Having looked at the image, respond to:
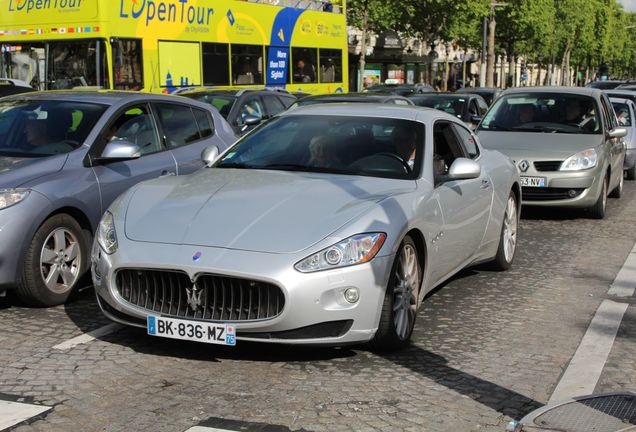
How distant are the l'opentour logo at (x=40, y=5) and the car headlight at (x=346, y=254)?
12513 millimetres

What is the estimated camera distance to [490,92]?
28688 mm

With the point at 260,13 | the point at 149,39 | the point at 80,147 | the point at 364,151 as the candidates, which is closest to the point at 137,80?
the point at 149,39

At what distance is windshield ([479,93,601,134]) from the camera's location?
42.2 feet

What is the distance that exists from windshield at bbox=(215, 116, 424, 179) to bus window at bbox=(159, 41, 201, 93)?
1166 cm

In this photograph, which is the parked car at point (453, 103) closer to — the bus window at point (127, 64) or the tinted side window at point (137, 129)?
the bus window at point (127, 64)

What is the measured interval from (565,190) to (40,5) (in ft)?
33.5

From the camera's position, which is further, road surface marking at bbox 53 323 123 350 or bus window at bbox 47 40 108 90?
bus window at bbox 47 40 108 90

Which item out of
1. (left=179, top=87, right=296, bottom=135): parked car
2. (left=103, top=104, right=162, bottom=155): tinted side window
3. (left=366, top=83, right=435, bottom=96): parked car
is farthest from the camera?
(left=366, top=83, right=435, bottom=96): parked car

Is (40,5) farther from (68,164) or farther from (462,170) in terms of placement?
(462,170)

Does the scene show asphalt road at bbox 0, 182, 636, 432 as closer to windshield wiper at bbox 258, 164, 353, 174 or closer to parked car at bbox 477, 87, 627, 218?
windshield wiper at bbox 258, 164, 353, 174

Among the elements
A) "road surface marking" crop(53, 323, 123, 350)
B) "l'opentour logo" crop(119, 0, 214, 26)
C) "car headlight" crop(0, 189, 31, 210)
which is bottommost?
"road surface marking" crop(53, 323, 123, 350)

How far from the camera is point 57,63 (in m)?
17.0

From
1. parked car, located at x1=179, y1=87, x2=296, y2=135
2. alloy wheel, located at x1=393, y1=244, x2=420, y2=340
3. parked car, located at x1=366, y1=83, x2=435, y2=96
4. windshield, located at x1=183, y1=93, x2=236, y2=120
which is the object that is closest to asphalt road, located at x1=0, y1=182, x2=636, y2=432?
alloy wheel, located at x1=393, y1=244, x2=420, y2=340

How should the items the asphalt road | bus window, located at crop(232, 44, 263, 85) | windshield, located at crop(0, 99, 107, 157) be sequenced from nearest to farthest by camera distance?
the asphalt road
windshield, located at crop(0, 99, 107, 157)
bus window, located at crop(232, 44, 263, 85)
